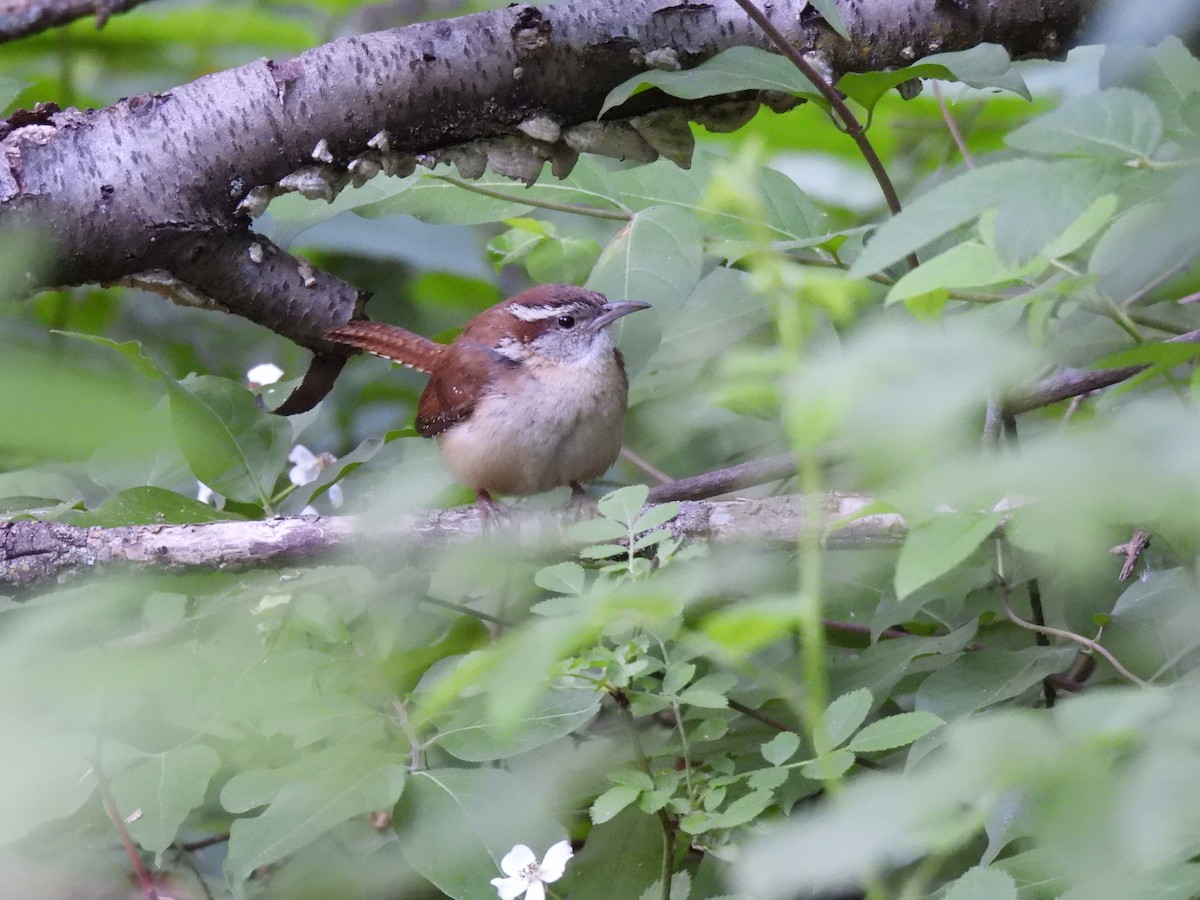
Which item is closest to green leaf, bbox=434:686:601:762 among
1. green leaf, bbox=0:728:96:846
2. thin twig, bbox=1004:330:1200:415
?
green leaf, bbox=0:728:96:846

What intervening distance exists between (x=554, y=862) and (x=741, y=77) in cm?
149

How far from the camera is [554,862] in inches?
74.3

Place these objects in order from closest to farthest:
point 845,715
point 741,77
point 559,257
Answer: point 845,715 → point 741,77 → point 559,257

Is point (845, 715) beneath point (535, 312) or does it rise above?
above

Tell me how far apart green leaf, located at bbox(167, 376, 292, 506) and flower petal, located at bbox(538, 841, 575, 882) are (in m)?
1.22

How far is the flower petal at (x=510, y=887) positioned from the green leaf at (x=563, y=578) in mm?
506

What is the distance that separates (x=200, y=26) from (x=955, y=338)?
4207 millimetres

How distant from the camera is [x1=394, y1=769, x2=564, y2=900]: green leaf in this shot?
6.13ft

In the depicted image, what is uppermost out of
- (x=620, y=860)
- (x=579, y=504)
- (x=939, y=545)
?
(x=939, y=545)

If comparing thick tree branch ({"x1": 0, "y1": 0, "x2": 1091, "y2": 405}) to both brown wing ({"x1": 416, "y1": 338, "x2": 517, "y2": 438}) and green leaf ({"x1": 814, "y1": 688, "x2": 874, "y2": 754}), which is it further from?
green leaf ({"x1": 814, "y1": 688, "x2": 874, "y2": 754})

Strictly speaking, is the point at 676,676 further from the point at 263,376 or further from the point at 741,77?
the point at 263,376

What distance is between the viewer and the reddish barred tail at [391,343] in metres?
3.14

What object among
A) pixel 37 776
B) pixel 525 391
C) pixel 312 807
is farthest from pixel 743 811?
pixel 525 391

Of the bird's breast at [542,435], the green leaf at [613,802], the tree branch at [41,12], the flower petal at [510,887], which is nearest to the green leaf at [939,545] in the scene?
the green leaf at [613,802]
